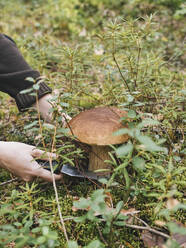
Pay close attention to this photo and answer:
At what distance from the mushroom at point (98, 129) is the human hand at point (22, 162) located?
31 cm

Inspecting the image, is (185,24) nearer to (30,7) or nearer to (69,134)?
(30,7)

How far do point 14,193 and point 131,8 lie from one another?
640cm

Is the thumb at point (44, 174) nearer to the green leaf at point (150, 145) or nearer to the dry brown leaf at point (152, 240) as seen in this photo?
the dry brown leaf at point (152, 240)

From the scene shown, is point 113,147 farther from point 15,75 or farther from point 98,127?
point 15,75

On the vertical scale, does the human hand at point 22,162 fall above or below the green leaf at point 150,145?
below

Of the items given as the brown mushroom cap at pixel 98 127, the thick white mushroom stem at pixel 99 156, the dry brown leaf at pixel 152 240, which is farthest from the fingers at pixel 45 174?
the dry brown leaf at pixel 152 240

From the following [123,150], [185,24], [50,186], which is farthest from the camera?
[185,24]

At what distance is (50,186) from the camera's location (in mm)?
1953

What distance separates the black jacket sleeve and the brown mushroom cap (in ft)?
2.54

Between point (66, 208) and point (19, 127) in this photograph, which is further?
point (19, 127)

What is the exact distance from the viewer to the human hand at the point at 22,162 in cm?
183

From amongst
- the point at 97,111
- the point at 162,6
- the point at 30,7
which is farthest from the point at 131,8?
the point at 97,111

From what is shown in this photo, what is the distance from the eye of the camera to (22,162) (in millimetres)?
1841

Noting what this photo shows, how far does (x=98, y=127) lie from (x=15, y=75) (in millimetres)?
1191
